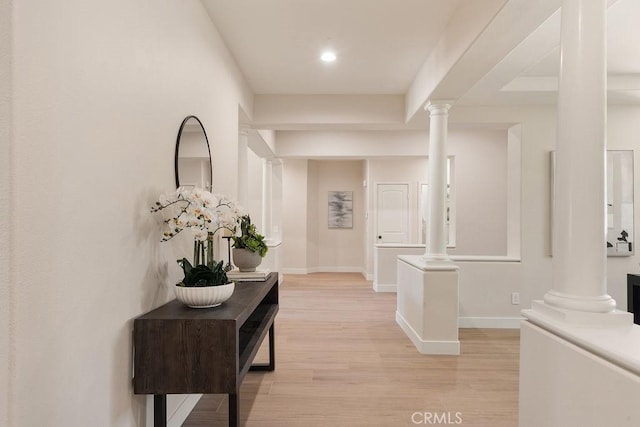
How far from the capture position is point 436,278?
3576 millimetres

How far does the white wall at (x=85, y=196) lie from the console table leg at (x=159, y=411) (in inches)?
2.7

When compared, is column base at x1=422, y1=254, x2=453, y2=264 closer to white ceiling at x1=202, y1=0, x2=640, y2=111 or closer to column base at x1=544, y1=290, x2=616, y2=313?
white ceiling at x1=202, y1=0, x2=640, y2=111

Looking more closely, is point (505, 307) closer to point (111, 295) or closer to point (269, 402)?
point (269, 402)

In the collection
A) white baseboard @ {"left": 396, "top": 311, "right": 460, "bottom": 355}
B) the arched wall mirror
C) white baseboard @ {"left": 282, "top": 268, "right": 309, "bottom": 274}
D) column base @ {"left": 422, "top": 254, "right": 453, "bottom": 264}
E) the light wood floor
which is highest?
the arched wall mirror

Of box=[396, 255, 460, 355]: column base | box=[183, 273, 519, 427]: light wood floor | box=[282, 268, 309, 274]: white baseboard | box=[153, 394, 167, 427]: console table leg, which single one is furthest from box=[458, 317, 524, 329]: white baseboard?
box=[282, 268, 309, 274]: white baseboard

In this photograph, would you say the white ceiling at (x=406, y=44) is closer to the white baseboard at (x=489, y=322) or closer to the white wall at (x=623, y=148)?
the white wall at (x=623, y=148)

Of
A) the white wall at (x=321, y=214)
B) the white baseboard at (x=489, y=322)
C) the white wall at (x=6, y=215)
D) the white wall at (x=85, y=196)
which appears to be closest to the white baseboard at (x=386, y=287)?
the white baseboard at (x=489, y=322)

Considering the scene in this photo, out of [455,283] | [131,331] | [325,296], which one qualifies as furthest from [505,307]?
[131,331]

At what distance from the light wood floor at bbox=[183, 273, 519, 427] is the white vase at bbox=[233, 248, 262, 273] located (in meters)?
0.89

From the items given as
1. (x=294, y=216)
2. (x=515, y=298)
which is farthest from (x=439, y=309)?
(x=294, y=216)

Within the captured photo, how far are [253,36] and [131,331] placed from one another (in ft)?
8.06

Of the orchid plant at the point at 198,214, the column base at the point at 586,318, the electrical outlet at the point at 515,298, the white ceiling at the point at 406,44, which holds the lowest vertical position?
the electrical outlet at the point at 515,298

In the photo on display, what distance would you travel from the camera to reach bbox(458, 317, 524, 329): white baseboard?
4426 millimetres

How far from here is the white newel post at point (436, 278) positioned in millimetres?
3570
